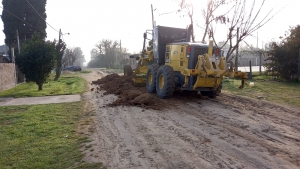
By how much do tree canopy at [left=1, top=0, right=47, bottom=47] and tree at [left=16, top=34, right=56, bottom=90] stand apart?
19.4 metres

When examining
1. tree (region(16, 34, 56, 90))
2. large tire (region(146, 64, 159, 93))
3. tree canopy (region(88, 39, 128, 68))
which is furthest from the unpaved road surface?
tree canopy (region(88, 39, 128, 68))

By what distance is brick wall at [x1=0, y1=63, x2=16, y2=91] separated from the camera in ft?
61.2

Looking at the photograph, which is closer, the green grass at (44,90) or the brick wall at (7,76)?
the green grass at (44,90)

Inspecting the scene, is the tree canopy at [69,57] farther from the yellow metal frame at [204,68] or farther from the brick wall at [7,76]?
the yellow metal frame at [204,68]

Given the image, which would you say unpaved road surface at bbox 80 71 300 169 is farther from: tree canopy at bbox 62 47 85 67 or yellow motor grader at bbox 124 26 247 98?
tree canopy at bbox 62 47 85 67

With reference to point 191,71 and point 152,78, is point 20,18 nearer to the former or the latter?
point 152,78

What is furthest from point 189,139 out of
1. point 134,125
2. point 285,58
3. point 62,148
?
point 285,58

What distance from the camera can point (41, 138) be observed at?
24.0 ft

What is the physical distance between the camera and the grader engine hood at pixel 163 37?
1365 centimetres

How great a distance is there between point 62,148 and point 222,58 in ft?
22.9

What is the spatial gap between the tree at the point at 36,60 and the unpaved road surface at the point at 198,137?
31.3 feet

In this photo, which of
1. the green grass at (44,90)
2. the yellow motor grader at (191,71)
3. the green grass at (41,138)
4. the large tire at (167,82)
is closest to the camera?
the green grass at (41,138)

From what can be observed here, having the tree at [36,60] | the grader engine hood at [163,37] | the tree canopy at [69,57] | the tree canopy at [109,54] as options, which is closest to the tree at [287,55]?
the grader engine hood at [163,37]

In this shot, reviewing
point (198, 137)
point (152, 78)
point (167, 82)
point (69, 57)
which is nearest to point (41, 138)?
point (198, 137)
